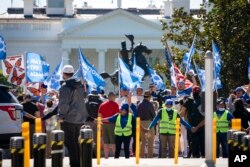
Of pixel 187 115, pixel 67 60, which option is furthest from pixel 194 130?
pixel 67 60

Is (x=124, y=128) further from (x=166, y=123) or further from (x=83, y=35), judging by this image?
(x=83, y=35)

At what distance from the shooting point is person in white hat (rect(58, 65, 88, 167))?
1736cm

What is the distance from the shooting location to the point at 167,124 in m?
23.3

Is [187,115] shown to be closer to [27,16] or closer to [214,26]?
[214,26]

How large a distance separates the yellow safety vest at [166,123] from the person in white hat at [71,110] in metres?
5.85

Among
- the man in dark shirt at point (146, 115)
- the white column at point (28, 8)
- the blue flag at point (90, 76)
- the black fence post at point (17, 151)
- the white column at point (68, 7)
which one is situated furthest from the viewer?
the white column at point (68, 7)

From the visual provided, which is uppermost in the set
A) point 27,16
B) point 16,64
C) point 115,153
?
point 27,16

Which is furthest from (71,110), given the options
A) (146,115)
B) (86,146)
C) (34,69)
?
(34,69)

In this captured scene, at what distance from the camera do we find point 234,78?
1609 inches

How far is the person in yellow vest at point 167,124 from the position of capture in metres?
Answer: 23.2

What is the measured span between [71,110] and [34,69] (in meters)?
14.9

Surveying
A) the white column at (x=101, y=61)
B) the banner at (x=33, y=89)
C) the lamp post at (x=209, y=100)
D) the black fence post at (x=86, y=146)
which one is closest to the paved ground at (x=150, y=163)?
the lamp post at (x=209, y=100)

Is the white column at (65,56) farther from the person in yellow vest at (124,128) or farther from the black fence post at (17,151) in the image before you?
the black fence post at (17,151)

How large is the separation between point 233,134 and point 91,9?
4341 inches
